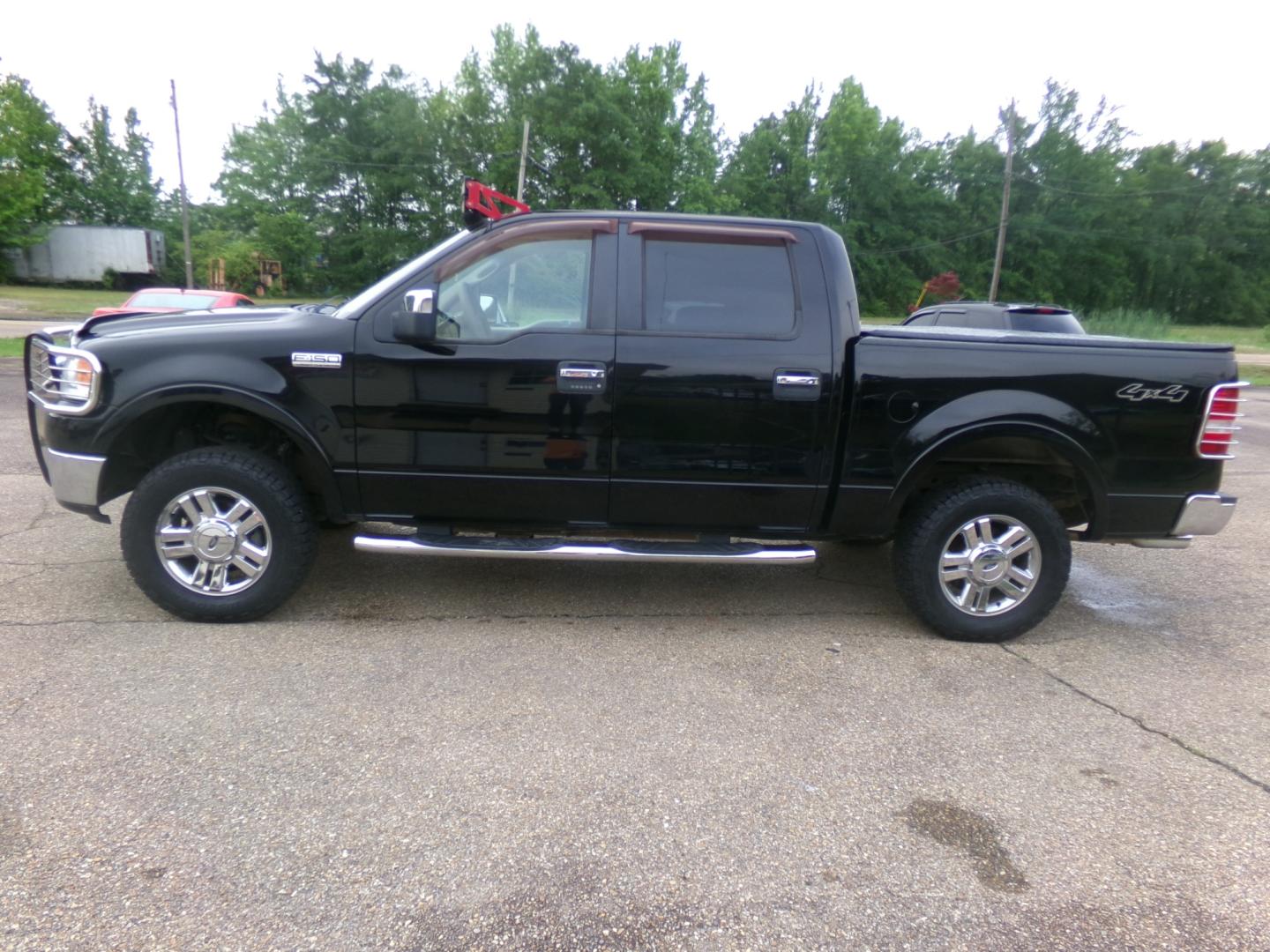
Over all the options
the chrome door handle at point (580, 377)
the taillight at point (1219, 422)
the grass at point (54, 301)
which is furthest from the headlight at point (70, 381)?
the grass at point (54, 301)

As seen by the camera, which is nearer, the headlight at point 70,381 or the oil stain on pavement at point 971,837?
the oil stain on pavement at point 971,837

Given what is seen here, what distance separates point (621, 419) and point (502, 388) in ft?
1.87

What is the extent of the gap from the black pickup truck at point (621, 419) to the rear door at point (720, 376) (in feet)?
0.04

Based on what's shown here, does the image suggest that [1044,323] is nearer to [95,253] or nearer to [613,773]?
[613,773]

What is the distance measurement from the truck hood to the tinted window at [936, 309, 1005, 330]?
28.7 ft

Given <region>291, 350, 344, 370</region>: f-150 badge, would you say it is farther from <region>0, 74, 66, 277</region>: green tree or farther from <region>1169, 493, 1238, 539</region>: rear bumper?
<region>0, 74, 66, 277</region>: green tree

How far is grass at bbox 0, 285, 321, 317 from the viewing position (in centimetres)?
2820

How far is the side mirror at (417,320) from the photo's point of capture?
3703 millimetres

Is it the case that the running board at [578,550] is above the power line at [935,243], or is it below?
below

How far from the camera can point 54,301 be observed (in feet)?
112

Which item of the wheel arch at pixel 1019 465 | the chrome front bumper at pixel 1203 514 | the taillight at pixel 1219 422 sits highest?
the taillight at pixel 1219 422

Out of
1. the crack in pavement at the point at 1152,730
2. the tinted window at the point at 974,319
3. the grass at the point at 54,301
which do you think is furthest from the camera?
the grass at the point at 54,301

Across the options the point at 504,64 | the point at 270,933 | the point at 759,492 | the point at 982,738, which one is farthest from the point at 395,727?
the point at 504,64

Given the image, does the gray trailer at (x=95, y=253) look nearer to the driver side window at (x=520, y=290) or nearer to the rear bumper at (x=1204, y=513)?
the driver side window at (x=520, y=290)
